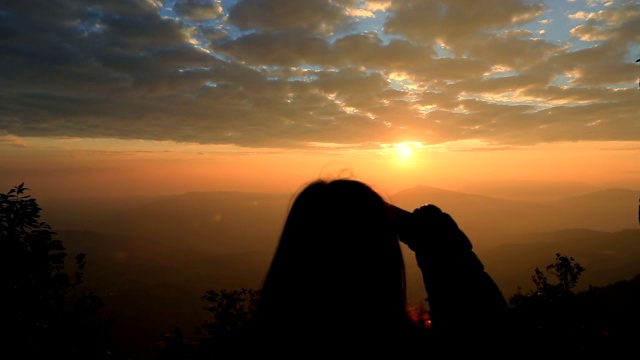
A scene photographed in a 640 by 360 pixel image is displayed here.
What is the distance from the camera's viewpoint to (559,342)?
717 cm

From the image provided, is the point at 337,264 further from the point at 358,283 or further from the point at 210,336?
the point at 210,336

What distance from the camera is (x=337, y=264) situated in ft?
7.59

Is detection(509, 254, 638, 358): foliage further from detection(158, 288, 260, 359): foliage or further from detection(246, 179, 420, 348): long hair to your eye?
detection(158, 288, 260, 359): foliage

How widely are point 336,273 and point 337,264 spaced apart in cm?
6

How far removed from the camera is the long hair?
2246mm

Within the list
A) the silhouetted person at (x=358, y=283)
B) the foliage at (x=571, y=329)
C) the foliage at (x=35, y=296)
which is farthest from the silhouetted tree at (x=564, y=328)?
the foliage at (x=35, y=296)

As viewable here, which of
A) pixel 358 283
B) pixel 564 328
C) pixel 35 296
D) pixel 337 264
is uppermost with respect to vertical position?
pixel 337 264

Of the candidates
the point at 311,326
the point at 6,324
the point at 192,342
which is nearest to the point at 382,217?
the point at 311,326

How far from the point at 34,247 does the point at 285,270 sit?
510 inches

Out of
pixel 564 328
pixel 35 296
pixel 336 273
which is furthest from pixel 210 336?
pixel 564 328

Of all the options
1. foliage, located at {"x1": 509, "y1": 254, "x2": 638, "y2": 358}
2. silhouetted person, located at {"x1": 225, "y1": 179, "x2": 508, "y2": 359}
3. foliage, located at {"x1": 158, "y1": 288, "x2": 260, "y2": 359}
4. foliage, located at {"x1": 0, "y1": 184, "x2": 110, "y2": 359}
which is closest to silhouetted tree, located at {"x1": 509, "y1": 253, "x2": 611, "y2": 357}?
foliage, located at {"x1": 509, "y1": 254, "x2": 638, "y2": 358}

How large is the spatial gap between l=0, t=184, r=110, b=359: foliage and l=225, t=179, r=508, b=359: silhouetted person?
37.8 feet

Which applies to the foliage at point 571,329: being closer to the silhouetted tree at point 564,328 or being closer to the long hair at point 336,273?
the silhouetted tree at point 564,328

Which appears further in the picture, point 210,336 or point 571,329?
point 210,336
